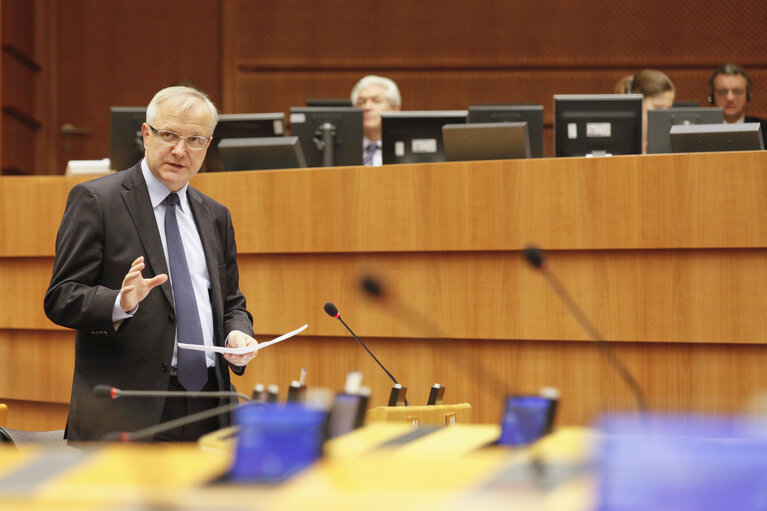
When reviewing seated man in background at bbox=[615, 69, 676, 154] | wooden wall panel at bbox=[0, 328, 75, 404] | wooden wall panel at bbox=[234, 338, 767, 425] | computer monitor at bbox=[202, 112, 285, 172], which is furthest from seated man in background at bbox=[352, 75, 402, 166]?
wooden wall panel at bbox=[0, 328, 75, 404]

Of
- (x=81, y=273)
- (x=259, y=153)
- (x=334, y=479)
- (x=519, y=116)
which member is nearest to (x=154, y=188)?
(x=81, y=273)

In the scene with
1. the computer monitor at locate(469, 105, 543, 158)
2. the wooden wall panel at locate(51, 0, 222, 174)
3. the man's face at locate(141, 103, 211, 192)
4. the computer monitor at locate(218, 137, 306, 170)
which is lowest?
the man's face at locate(141, 103, 211, 192)

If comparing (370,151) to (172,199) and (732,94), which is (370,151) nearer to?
(732,94)

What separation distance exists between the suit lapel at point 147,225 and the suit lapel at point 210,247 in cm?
12

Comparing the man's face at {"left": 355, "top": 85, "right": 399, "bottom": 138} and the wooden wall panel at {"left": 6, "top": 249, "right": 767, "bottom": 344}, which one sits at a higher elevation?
the man's face at {"left": 355, "top": 85, "right": 399, "bottom": 138}

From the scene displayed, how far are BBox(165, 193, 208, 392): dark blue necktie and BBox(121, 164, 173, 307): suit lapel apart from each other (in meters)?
0.02

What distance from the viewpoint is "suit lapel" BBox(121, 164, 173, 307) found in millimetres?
2303

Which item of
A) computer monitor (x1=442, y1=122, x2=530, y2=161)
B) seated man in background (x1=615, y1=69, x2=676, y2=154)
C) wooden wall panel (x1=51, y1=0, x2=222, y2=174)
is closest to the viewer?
computer monitor (x1=442, y1=122, x2=530, y2=161)

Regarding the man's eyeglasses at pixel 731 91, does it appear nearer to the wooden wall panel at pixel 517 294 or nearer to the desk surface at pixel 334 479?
the wooden wall panel at pixel 517 294

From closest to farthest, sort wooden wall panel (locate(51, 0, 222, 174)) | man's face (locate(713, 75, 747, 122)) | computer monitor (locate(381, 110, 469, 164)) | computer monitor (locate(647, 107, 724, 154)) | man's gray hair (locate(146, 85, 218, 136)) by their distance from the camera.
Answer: man's gray hair (locate(146, 85, 218, 136))
computer monitor (locate(647, 107, 724, 154))
computer monitor (locate(381, 110, 469, 164))
man's face (locate(713, 75, 747, 122))
wooden wall panel (locate(51, 0, 222, 174))

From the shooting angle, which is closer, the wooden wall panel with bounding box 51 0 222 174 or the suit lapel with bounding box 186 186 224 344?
the suit lapel with bounding box 186 186 224 344

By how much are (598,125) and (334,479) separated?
10.9 ft

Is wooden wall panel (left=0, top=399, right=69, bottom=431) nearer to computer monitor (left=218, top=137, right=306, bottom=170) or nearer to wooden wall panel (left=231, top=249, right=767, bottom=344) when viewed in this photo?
wooden wall panel (left=231, top=249, right=767, bottom=344)

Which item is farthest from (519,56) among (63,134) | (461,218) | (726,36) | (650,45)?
(461,218)
